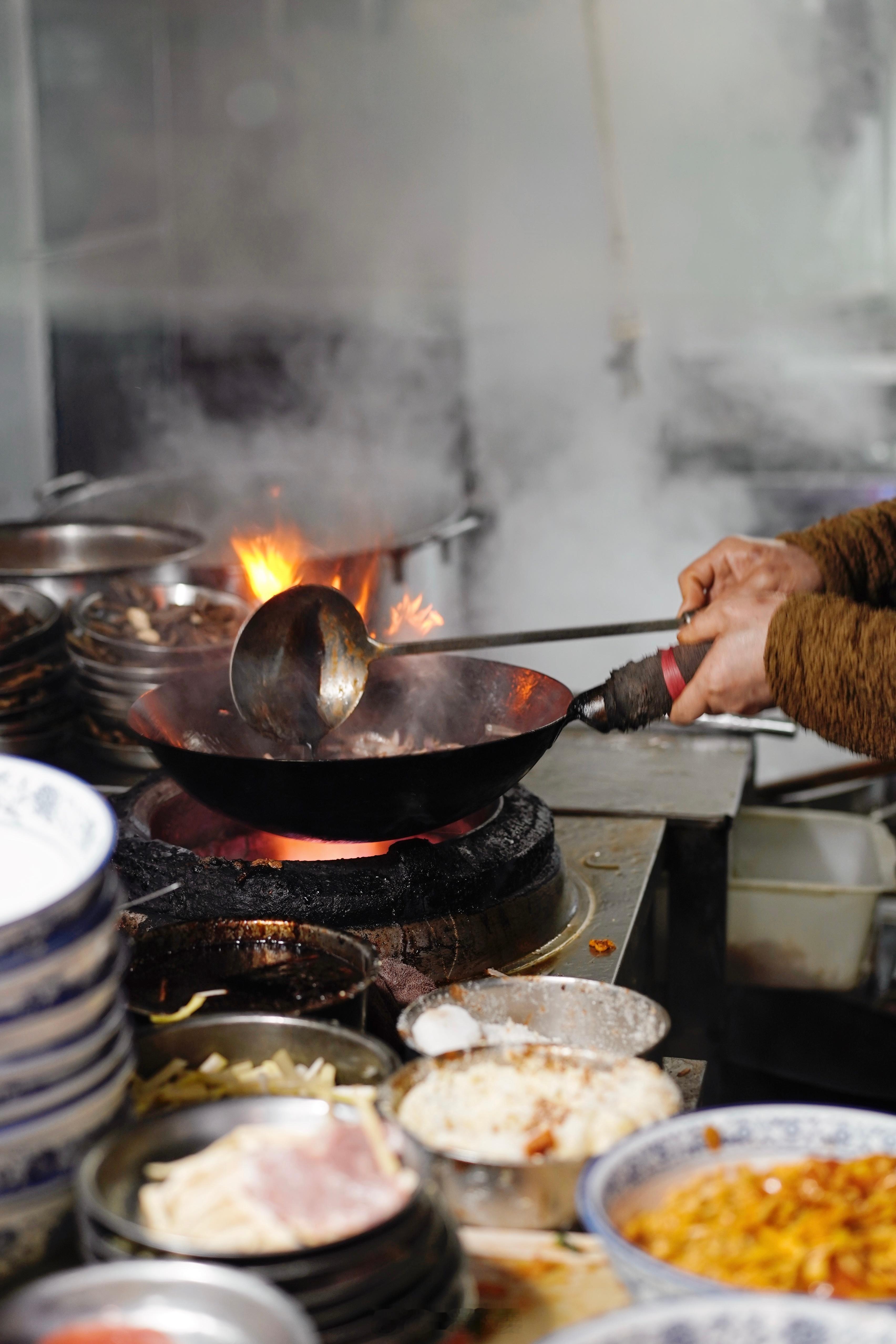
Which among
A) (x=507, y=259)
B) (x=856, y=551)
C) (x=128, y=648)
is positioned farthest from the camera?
(x=507, y=259)

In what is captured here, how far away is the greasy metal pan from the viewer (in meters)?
1.79

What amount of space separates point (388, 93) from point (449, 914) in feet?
15.4

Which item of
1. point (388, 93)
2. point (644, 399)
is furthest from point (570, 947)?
point (388, 93)

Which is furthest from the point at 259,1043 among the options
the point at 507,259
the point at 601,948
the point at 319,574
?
the point at 507,259

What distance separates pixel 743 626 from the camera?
188cm

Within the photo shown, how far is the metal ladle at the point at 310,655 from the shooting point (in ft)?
7.04

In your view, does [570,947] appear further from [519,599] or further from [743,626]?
[519,599]

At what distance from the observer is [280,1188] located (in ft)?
3.58

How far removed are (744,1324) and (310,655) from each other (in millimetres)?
1429

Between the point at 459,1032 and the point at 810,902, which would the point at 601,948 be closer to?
the point at 459,1032

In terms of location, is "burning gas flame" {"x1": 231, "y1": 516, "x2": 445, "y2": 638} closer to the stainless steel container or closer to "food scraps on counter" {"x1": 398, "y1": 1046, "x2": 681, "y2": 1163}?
the stainless steel container

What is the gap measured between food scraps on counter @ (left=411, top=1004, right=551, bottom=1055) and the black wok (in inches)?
14.8

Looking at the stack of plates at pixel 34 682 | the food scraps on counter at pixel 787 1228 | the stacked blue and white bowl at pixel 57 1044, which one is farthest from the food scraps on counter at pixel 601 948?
the stack of plates at pixel 34 682

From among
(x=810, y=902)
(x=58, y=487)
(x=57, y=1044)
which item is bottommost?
(x=810, y=902)
